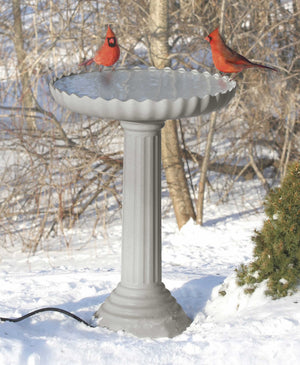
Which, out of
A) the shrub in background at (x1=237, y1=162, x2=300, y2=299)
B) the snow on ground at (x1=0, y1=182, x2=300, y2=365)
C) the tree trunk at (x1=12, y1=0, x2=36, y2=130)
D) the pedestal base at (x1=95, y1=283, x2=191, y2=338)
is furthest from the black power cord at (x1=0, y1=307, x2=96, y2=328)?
the tree trunk at (x1=12, y1=0, x2=36, y2=130)

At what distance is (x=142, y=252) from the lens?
4.14m

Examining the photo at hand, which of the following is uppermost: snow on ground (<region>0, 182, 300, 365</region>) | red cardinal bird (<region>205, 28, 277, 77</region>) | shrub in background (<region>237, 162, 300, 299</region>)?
red cardinal bird (<region>205, 28, 277, 77</region>)

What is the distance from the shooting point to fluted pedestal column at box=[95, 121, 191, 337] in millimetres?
4043

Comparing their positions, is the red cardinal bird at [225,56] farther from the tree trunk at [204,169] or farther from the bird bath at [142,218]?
the tree trunk at [204,169]

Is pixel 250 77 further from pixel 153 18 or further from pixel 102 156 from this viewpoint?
pixel 102 156

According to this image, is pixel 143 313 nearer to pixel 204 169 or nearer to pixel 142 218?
pixel 142 218

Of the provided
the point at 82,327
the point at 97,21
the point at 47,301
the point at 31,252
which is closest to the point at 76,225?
the point at 31,252

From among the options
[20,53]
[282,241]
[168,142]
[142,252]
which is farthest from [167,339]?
[20,53]

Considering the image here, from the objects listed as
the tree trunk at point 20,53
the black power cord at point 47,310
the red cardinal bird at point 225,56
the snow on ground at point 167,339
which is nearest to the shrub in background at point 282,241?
the snow on ground at point 167,339

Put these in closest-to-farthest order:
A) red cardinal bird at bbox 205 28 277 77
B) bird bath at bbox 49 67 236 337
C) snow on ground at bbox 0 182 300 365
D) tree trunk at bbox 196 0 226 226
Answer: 1. snow on ground at bbox 0 182 300 365
2. bird bath at bbox 49 67 236 337
3. red cardinal bird at bbox 205 28 277 77
4. tree trunk at bbox 196 0 226 226

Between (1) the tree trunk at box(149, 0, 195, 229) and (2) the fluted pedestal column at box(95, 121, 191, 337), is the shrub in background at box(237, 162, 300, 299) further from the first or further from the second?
(1) the tree trunk at box(149, 0, 195, 229)

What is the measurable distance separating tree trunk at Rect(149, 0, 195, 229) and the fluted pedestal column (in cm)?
326

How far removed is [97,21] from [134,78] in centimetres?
314

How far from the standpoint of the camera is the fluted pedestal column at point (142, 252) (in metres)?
4.04
